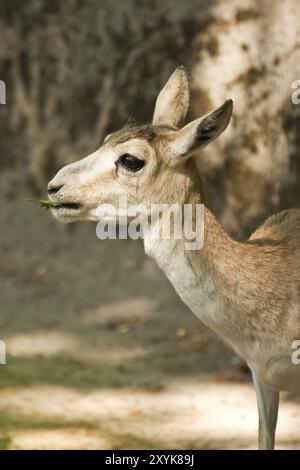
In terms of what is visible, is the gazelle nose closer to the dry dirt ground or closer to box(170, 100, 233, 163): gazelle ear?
box(170, 100, 233, 163): gazelle ear

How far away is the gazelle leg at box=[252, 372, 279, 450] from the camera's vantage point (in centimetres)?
480

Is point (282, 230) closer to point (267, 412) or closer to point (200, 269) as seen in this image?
point (200, 269)

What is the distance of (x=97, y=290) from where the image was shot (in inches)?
319

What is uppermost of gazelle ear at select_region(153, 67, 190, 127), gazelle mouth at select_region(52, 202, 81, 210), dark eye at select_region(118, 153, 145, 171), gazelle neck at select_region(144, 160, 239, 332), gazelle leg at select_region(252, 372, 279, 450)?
gazelle ear at select_region(153, 67, 190, 127)

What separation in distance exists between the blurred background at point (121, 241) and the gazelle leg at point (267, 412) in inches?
21.6

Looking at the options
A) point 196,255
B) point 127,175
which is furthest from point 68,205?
point 196,255

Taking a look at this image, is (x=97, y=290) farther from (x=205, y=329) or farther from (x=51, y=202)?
(x=51, y=202)

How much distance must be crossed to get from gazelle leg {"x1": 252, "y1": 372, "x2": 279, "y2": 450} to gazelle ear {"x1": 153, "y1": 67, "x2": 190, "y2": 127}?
1.40 meters

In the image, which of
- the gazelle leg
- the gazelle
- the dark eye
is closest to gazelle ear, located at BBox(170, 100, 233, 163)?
the gazelle

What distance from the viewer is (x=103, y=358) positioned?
272 inches

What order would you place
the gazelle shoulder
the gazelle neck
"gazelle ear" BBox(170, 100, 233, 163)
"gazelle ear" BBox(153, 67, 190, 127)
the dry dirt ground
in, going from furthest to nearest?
the dry dirt ground
"gazelle ear" BBox(153, 67, 190, 127)
the gazelle shoulder
the gazelle neck
"gazelle ear" BBox(170, 100, 233, 163)

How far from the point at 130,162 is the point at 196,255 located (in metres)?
0.52

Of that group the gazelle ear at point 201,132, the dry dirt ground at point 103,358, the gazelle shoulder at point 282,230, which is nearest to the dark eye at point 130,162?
the gazelle ear at point 201,132
